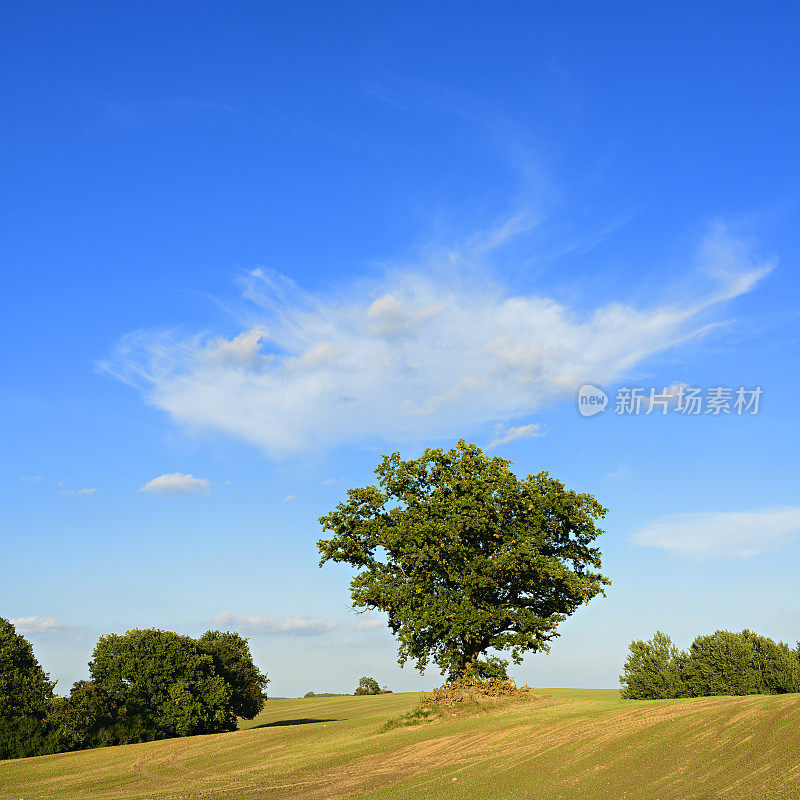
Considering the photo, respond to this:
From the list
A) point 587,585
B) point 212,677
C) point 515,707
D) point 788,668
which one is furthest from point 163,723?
point 788,668

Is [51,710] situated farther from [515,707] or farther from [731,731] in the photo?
[731,731]

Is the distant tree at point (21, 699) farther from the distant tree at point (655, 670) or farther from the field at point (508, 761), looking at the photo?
the distant tree at point (655, 670)

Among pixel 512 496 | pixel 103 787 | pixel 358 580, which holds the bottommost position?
pixel 103 787

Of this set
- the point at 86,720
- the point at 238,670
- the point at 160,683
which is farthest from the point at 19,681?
the point at 238,670

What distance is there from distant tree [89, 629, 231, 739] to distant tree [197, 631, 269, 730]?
999cm

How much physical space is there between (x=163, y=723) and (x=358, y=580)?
3107cm

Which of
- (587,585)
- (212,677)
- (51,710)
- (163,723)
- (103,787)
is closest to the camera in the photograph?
(103,787)

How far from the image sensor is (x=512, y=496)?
42.5 meters

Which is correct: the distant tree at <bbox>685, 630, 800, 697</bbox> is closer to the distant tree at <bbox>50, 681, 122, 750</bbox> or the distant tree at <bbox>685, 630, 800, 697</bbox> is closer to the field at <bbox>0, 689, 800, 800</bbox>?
the field at <bbox>0, 689, 800, 800</bbox>

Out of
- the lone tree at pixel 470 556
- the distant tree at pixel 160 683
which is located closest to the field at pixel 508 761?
the lone tree at pixel 470 556

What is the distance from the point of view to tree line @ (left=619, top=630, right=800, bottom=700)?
51.8 meters

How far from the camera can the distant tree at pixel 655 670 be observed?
2100 inches

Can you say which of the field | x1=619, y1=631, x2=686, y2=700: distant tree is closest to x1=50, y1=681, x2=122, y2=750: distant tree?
the field

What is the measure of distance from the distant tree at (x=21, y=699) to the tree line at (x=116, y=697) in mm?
69
